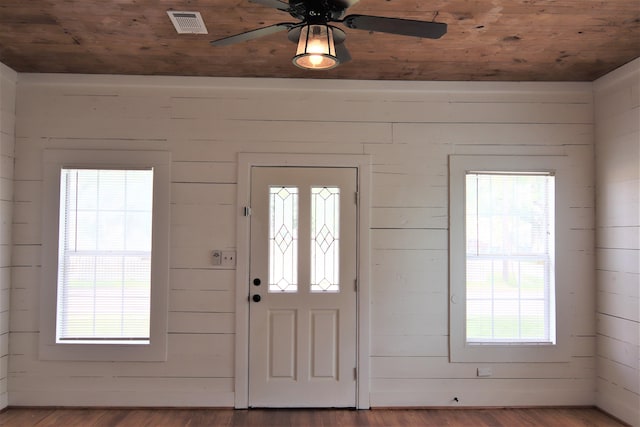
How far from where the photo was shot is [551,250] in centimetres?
392

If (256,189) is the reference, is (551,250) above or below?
Answer: below

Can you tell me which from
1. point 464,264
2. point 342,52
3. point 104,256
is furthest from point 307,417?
point 342,52

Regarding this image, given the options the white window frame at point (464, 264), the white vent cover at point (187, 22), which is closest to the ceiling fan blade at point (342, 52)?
the white vent cover at point (187, 22)

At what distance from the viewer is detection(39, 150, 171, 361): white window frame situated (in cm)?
372

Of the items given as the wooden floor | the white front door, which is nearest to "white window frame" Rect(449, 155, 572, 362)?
the wooden floor

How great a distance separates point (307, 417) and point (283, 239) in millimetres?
1388

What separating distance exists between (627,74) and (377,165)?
1.99 metres

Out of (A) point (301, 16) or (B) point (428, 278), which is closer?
(A) point (301, 16)

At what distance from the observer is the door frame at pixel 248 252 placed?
3768mm

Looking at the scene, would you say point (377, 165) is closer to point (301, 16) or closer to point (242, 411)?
point (301, 16)

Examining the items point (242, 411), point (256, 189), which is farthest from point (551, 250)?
point (242, 411)

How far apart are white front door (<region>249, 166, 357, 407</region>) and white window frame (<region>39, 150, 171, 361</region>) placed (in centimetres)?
71

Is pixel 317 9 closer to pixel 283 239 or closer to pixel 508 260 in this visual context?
pixel 283 239

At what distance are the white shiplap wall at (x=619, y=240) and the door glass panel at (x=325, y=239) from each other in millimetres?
2159
